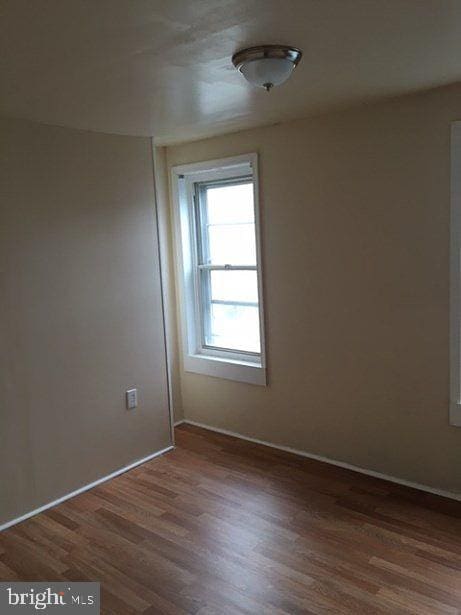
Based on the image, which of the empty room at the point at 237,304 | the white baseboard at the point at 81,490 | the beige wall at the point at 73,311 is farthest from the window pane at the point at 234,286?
the white baseboard at the point at 81,490

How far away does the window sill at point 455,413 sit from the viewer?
280cm

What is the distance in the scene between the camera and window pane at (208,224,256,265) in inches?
149

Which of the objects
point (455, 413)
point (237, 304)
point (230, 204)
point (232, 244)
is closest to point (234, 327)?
point (237, 304)

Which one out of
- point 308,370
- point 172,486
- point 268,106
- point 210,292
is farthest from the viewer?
point 210,292

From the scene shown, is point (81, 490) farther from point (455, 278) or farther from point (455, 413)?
point (455, 278)

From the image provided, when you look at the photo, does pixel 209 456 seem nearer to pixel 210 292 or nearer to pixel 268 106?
pixel 210 292

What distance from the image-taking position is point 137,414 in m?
3.53

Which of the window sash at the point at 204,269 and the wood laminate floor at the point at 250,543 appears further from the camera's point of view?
the window sash at the point at 204,269

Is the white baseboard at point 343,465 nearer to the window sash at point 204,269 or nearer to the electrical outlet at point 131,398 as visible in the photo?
the window sash at point 204,269

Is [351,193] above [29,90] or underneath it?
underneath

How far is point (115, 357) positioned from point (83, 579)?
4.36ft

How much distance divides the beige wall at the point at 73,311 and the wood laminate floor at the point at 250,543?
0.26 metres

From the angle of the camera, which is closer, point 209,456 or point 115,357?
point 115,357

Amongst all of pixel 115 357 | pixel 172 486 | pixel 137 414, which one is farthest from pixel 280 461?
pixel 115 357
